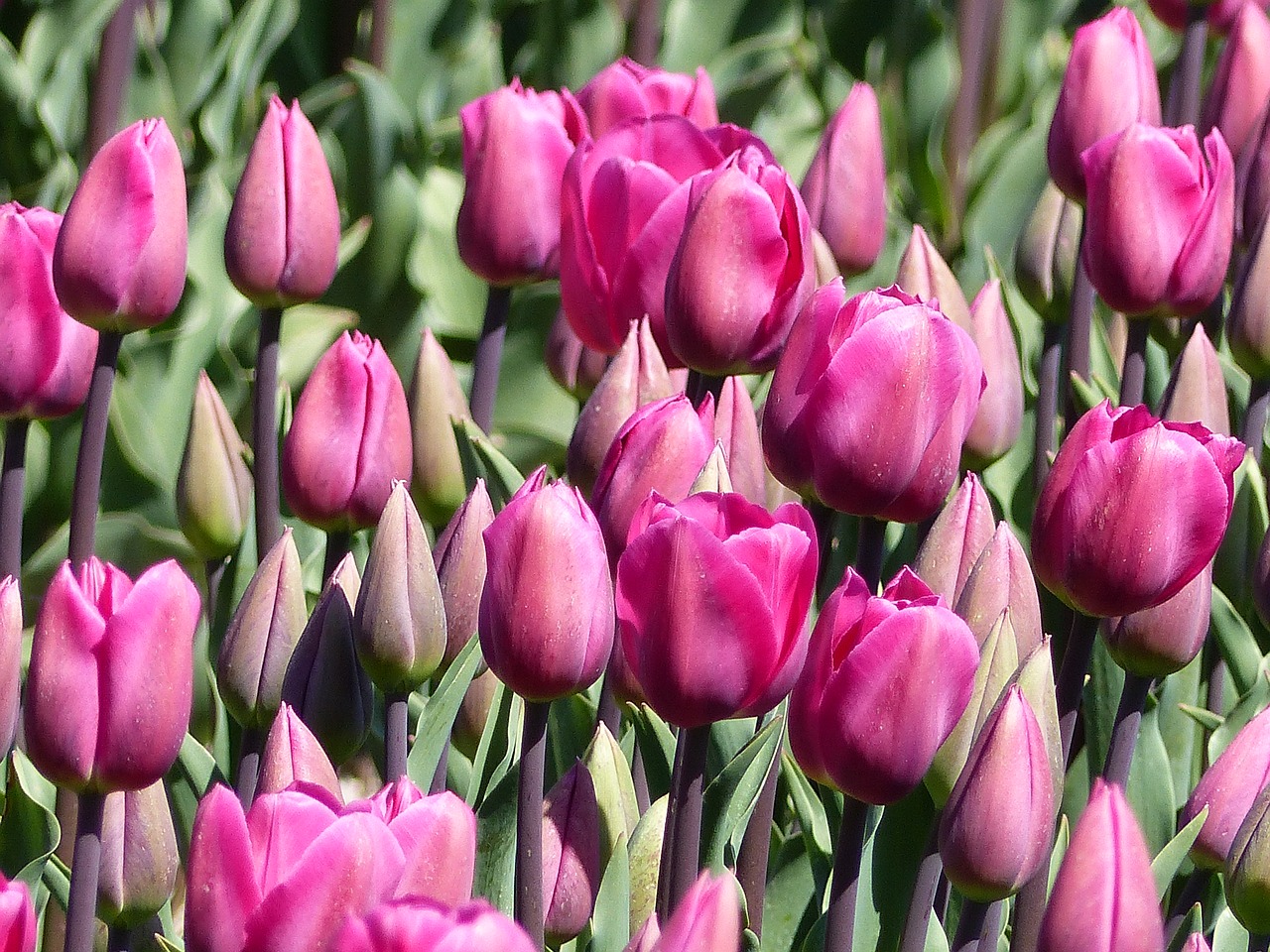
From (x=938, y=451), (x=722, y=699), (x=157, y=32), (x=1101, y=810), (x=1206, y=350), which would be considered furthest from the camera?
(x=157, y=32)

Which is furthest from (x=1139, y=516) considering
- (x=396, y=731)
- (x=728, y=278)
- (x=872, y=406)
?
(x=396, y=731)

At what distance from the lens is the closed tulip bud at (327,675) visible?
0.82 metres

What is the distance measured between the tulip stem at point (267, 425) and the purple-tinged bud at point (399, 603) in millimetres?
325

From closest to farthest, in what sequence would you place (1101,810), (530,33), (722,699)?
(1101,810)
(722,699)
(530,33)

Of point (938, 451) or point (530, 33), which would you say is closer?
point (938, 451)

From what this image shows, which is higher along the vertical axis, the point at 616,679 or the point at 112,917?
the point at 616,679

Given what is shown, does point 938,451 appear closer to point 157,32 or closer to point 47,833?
point 47,833

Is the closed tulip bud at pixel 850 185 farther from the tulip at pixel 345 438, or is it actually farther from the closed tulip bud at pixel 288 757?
the closed tulip bud at pixel 288 757

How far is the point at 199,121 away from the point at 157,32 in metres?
0.36

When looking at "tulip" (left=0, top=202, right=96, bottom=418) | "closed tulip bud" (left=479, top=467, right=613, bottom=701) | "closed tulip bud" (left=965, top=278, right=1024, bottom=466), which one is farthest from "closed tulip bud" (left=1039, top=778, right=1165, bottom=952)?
"tulip" (left=0, top=202, right=96, bottom=418)

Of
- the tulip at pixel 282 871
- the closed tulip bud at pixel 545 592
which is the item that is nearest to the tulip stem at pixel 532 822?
the closed tulip bud at pixel 545 592

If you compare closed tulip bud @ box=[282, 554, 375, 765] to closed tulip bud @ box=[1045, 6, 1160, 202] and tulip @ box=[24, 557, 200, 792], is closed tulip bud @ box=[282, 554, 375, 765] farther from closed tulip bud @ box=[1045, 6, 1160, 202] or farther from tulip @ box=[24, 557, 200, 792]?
closed tulip bud @ box=[1045, 6, 1160, 202]

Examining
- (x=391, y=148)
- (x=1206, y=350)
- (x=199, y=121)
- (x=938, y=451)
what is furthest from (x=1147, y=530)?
(x=199, y=121)

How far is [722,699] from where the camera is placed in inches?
26.4
